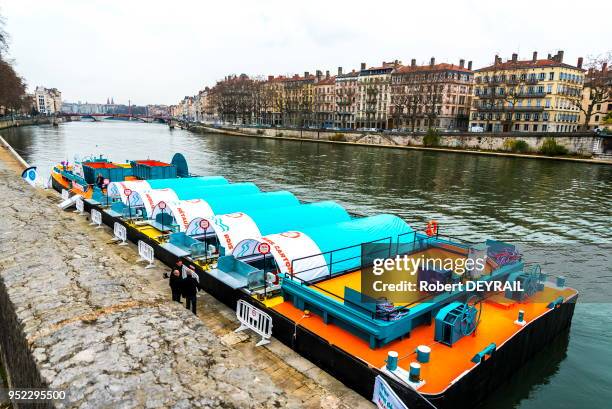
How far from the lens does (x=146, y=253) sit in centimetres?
1864

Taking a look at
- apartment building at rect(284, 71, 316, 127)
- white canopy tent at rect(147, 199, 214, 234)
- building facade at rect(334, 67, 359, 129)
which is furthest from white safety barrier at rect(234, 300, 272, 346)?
apartment building at rect(284, 71, 316, 127)

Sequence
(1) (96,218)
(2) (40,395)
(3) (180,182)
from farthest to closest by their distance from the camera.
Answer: (3) (180,182) → (1) (96,218) → (2) (40,395)

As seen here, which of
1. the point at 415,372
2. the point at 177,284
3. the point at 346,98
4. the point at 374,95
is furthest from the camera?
the point at 346,98

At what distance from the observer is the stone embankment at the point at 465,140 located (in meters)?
83.3

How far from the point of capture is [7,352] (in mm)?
8625

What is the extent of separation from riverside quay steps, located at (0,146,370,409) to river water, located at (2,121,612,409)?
6.68 m

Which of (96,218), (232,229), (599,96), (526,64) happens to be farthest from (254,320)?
(526,64)

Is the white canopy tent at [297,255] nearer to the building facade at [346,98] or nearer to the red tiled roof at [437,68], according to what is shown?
the red tiled roof at [437,68]

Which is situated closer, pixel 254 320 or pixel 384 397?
pixel 384 397

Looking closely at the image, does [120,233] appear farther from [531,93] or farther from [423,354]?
[531,93]

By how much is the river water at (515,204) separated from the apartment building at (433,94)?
4451 centimetres

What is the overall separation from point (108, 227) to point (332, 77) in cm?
15732

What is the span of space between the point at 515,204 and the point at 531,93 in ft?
284

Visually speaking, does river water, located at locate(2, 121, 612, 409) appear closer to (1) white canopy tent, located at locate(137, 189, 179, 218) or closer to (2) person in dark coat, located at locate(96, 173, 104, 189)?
(1) white canopy tent, located at locate(137, 189, 179, 218)
